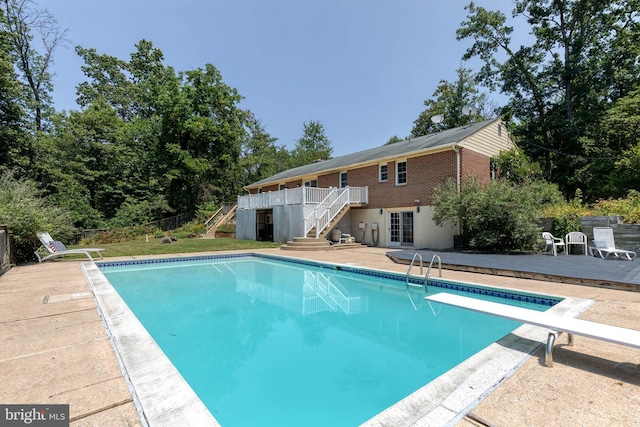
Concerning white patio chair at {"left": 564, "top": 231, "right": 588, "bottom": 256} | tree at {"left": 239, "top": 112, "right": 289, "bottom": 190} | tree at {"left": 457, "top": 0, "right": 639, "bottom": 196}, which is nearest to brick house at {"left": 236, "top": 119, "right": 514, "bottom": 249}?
white patio chair at {"left": 564, "top": 231, "right": 588, "bottom": 256}

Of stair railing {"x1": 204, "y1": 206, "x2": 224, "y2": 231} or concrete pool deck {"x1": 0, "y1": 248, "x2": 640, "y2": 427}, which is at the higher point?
stair railing {"x1": 204, "y1": 206, "x2": 224, "y2": 231}

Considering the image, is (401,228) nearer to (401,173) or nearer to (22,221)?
(401,173)

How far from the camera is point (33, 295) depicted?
5.73 metres

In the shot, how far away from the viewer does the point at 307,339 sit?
190 inches

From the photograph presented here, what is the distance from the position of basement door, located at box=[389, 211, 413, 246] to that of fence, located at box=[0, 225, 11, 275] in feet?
49.7

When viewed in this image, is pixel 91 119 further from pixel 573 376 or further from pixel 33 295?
pixel 573 376

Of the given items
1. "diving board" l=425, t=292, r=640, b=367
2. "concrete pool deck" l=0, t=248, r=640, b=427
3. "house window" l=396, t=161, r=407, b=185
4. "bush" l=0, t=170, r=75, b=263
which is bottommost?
"concrete pool deck" l=0, t=248, r=640, b=427

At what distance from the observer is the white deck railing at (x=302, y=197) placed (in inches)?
646

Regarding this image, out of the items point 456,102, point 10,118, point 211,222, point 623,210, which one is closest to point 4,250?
point 211,222

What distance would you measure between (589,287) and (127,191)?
30898 mm

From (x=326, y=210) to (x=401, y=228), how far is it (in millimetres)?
4145

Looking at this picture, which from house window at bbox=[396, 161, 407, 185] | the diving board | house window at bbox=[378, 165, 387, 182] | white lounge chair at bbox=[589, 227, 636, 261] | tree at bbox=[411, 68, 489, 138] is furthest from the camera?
tree at bbox=[411, 68, 489, 138]

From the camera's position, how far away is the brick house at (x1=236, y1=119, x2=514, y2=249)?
14.4m

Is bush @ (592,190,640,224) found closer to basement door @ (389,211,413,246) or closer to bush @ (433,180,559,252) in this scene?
bush @ (433,180,559,252)
